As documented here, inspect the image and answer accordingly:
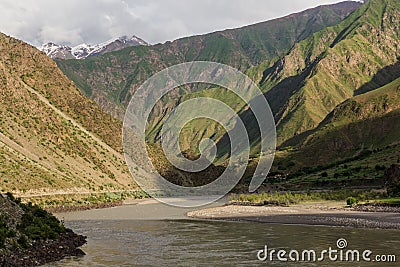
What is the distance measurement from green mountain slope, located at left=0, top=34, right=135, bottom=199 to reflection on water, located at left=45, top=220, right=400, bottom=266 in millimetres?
32251

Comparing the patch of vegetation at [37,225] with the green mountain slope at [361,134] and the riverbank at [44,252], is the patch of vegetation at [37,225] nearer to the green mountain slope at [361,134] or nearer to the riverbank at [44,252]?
the riverbank at [44,252]

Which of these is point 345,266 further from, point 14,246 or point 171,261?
point 14,246

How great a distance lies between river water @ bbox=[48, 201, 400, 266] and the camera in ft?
107

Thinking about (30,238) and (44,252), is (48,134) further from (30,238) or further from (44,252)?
(44,252)

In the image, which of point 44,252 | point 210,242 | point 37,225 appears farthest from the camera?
point 210,242

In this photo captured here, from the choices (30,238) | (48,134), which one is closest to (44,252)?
(30,238)

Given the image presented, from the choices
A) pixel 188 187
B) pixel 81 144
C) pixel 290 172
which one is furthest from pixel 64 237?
pixel 290 172

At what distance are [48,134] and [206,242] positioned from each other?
73.8 m

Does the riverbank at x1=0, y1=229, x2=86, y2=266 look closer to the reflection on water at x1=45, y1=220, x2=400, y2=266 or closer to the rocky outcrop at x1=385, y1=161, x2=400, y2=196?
the reflection on water at x1=45, y1=220, x2=400, y2=266

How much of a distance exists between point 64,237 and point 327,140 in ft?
536

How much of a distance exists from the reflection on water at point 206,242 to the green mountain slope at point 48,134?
106 feet

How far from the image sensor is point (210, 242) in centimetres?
4128

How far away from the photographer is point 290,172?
573 feet

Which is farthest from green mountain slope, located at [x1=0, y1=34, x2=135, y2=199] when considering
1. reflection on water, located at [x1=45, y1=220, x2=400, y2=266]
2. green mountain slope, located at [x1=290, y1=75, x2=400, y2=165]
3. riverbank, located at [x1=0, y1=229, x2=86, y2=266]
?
green mountain slope, located at [x1=290, y1=75, x2=400, y2=165]
